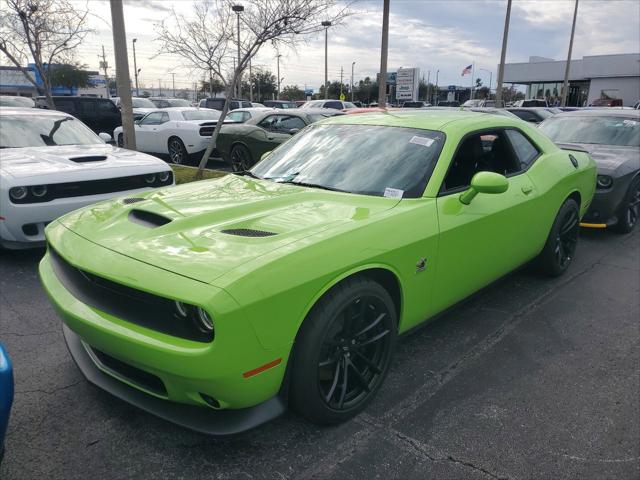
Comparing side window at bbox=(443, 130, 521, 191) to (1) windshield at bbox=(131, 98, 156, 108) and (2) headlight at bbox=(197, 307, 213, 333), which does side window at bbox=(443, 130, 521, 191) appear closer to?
(2) headlight at bbox=(197, 307, 213, 333)

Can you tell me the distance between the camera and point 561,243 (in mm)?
4473

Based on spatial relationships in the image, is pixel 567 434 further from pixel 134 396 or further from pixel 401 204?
pixel 134 396

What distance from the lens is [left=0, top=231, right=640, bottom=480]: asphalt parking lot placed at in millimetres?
2197

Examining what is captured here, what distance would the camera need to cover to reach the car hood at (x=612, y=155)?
5.80 meters

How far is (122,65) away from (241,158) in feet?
8.99

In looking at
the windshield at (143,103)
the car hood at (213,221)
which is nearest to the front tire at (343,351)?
the car hood at (213,221)

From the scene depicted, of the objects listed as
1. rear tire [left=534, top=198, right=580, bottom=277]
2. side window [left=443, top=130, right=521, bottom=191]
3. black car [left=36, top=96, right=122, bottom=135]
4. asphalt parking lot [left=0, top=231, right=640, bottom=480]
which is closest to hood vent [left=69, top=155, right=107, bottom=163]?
asphalt parking lot [left=0, top=231, right=640, bottom=480]

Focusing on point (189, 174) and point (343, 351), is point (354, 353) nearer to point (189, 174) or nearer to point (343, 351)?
point (343, 351)

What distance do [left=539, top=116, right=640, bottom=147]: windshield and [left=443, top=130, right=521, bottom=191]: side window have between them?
380 cm

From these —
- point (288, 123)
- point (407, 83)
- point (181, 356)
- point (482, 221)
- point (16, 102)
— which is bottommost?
point (181, 356)

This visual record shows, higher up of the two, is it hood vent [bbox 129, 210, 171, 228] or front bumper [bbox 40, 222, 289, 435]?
hood vent [bbox 129, 210, 171, 228]

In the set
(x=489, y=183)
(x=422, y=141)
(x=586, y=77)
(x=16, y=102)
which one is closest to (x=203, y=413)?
(x=489, y=183)

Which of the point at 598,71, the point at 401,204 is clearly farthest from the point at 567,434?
the point at 598,71

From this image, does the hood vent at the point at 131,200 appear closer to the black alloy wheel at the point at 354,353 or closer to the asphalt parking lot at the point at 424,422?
the asphalt parking lot at the point at 424,422
